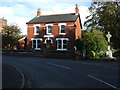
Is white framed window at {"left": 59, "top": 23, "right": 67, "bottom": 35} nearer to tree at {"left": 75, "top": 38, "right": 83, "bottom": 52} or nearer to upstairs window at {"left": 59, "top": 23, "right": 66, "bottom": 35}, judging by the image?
upstairs window at {"left": 59, "top": 23, "right": 66, "bottom": 35}

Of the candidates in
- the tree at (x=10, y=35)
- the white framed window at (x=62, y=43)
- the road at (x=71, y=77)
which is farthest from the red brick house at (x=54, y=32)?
the road at (x=71, y=77)

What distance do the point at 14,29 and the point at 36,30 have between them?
595 cm

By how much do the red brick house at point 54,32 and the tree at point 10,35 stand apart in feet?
11.5

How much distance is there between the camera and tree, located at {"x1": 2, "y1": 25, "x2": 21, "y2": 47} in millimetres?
40594

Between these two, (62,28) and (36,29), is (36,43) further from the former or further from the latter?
(62,28)

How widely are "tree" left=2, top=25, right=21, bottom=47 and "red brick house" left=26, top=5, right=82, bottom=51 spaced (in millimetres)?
3497

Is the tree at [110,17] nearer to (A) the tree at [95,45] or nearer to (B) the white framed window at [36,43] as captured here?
(A) the tree at [95,45]

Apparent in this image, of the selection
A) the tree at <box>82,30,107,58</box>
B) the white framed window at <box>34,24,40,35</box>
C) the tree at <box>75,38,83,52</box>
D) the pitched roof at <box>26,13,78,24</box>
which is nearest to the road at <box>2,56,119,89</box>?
the tree at <box>82,30,107,58</box>

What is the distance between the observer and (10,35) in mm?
41750

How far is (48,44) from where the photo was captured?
37531 mm

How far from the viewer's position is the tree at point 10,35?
4059 cm

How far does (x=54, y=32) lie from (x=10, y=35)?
1069 cm

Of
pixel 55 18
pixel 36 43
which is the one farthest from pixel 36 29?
pixel 55 18

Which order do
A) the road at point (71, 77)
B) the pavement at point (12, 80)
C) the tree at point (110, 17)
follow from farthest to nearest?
the tree at point (110, 17) → the road at point (71, 77) → the pavement at point (12, 80)
